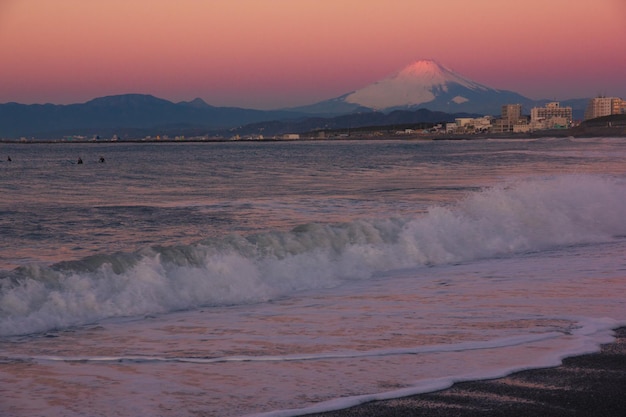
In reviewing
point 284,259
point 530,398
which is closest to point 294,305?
point 284,259

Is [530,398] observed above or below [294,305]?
above

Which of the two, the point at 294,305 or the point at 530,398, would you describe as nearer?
the point at 530,398

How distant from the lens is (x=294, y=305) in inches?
464

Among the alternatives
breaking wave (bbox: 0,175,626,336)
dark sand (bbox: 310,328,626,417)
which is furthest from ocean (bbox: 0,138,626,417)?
dark sand (bbox: 310,328,626,417)

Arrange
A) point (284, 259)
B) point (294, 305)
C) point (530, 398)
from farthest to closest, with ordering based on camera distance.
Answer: point (284, 259)
point (294, 305)
point (530, 398)

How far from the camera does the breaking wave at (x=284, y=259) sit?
37.4 feet

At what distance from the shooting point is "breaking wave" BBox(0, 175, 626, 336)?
37.4ft

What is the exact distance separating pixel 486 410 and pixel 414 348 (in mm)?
2207

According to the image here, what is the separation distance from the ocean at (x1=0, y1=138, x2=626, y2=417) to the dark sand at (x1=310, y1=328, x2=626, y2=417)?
0.24m

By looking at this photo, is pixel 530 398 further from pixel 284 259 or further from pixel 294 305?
pixel 284 259

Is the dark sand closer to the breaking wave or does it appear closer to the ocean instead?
the ocean

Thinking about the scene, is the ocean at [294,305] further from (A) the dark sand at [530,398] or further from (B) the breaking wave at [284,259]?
(A) the dark sand at [530,398]

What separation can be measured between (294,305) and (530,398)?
5.40m

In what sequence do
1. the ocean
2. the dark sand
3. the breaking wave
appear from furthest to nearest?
the breaking wave, the ocean, the dark sand
